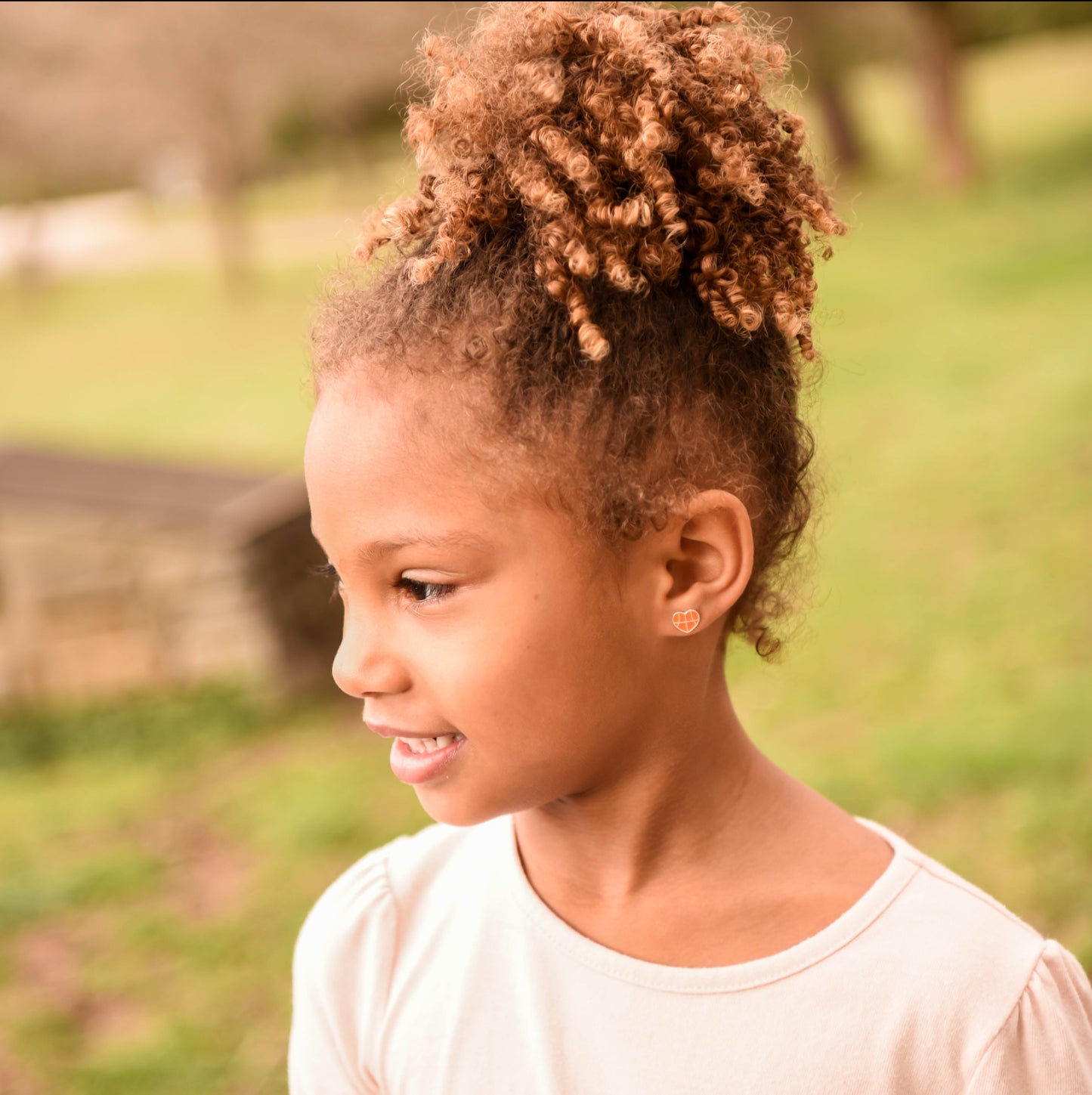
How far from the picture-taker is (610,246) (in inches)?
48.4

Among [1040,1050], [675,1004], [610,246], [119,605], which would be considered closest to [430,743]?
[675,1004]

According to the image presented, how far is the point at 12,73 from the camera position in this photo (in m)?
14.7

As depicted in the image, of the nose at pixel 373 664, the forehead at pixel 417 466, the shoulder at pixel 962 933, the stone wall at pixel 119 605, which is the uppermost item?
the stone wall at pixel 119 605

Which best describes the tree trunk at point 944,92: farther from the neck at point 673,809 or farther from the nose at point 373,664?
the nose at point 373,664

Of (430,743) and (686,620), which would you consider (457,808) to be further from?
(686,620)

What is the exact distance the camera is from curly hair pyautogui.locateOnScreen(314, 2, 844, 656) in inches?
48.9

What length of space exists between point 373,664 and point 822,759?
2976 millimetres

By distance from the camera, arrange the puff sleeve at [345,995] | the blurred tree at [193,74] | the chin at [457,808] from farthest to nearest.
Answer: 1. the blurred tree at [193,74]
2. the puff sleeve at [345,995]
3. the chin at [457,808]

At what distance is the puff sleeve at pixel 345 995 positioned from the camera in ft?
5.08

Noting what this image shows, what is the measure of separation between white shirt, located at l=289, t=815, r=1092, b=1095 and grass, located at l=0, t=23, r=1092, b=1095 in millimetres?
672

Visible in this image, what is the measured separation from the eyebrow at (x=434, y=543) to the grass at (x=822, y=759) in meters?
0.37

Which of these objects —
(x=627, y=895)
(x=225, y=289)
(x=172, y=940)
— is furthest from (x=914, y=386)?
(x=225, y=289)

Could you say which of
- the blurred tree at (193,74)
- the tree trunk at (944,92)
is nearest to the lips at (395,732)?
the blurred tree at (193,74)

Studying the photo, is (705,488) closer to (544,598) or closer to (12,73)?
(544,598)
